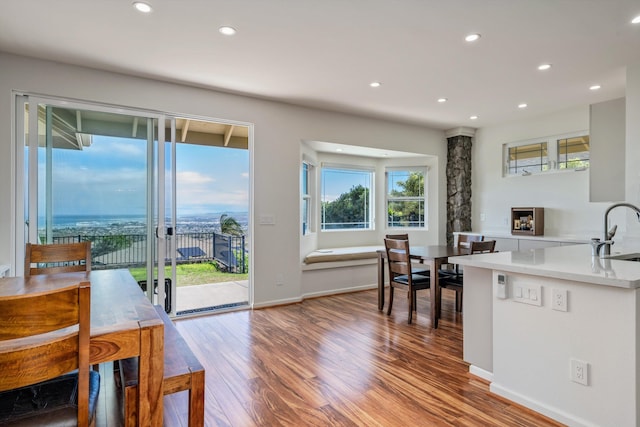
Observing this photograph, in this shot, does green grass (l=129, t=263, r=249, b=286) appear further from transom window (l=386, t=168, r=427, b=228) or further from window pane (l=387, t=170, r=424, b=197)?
window pane (l=387, t=170, r=424, b=197)

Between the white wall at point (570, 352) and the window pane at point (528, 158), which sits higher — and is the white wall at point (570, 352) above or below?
below

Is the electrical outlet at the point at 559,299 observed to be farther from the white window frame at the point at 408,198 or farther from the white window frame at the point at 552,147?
the white window frame at the point at 408,198

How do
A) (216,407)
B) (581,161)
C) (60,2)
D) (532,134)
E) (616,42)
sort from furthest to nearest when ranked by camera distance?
(532,134), (581,161), (616,42), (60,2), (216,407)

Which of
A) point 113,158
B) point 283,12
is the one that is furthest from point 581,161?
point 113,158

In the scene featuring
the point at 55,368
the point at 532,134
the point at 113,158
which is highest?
the point at 532,134

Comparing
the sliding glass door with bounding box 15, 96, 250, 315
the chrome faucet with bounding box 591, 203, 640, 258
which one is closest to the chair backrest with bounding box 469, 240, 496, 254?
the chrome faucet with bounding box 591, 203, 640, 258

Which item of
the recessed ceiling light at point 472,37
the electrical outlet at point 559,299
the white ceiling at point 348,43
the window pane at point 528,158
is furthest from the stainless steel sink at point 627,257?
the window pane at point 528,158

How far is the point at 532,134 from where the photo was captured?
528 centimetres

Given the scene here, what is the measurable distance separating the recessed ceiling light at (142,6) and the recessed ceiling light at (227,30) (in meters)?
0.50

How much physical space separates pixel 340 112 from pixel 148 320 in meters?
4.20

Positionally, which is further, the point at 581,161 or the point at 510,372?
the point at 581,161

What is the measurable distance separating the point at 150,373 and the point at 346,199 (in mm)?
5139

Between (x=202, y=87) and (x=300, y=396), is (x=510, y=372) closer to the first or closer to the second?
(x=300, y=396)

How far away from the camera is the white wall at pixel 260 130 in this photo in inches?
121
